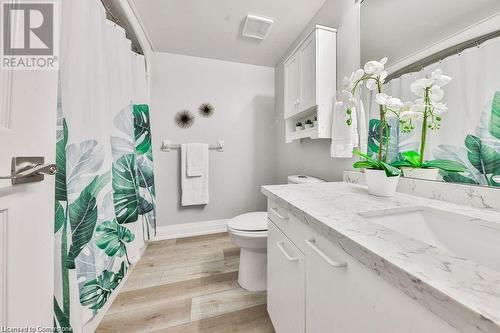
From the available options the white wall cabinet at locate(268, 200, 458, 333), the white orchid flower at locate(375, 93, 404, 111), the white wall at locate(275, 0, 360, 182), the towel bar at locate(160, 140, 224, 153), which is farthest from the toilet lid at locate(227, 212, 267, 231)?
the towel bar at locate(160, 140, 224, 153)

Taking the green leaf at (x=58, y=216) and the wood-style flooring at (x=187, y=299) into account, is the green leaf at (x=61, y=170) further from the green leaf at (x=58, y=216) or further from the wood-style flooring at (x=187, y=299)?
the wood-style flooring at (x=187, y=299)

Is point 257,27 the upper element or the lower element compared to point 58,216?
upper

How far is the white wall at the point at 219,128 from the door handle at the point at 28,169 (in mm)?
1687

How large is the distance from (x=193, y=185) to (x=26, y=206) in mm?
1666

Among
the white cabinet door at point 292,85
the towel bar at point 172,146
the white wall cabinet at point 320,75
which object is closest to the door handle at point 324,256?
the white wall cabinet at point 320,75

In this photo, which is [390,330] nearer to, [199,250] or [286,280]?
[286,280]

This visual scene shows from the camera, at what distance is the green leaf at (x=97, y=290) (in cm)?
92

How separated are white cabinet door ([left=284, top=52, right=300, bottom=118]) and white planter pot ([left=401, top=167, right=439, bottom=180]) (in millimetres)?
907

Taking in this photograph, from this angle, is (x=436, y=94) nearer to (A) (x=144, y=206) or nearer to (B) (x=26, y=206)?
(B) (x=26, y=206)

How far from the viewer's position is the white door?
45 cm

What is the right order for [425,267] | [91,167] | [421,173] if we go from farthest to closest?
[91,167], [421,173], [425,267]

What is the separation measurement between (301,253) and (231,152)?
1805 mm

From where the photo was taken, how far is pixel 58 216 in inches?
28.4

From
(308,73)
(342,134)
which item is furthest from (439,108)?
(308,73)
